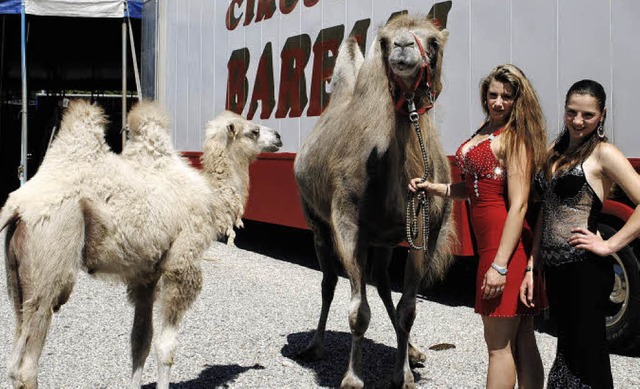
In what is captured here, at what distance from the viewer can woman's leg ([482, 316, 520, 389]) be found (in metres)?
3.27

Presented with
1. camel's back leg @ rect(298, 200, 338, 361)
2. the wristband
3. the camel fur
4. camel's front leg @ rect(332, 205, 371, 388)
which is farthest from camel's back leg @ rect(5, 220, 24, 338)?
camel's back leg @ rect(298, 200, 338, 361)

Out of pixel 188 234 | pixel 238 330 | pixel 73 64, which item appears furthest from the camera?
pixel 73 64

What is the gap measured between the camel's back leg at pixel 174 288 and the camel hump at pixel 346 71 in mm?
2259

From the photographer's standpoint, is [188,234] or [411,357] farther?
[411,357]

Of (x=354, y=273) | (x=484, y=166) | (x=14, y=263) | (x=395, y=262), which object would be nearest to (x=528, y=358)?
(x=484, y=166)

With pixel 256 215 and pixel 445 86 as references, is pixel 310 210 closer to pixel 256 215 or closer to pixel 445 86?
pixel 445 86

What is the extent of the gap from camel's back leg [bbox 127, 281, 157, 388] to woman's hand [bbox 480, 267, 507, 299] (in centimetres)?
183

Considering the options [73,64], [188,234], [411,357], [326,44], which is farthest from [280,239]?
[73,64]

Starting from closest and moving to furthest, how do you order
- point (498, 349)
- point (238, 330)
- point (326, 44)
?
point (498, 349) < point (238, 330) < point (326, 44)

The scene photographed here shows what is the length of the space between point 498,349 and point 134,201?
1.81 m

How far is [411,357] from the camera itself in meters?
5.13

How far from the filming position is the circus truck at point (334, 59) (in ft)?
17.2

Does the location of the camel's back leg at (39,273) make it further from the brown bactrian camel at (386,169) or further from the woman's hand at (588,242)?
the woman's hand at (588,242)

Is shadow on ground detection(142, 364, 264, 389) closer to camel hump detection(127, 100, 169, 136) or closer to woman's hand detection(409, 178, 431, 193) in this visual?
camel hump detection(127, 100, 169, 136)
